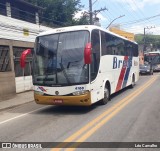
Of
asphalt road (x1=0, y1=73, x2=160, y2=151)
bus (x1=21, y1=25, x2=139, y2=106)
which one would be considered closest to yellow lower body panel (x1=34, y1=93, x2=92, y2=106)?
bus (x1=21, y1=25, x2=139, y2=106)

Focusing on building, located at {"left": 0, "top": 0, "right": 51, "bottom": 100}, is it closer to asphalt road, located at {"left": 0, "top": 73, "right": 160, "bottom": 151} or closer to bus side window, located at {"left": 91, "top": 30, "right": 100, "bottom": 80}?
asphalt road, located at {"left": 0, "top": 73, "right": 160, "bottom": 151}

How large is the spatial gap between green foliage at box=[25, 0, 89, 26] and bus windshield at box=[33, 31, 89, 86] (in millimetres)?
27888

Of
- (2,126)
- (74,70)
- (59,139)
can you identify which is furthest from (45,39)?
(59,139)

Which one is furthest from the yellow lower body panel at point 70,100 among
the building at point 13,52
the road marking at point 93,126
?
the building at point 13,52

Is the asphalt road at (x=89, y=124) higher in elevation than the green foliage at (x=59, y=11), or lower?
lower

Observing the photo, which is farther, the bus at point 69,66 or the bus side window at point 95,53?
the bus side window at point 95,53

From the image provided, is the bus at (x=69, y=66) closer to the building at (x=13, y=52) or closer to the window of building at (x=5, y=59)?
the building at (x=13, y=52)

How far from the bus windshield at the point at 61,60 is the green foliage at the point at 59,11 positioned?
27888mm

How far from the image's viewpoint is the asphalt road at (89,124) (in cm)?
730

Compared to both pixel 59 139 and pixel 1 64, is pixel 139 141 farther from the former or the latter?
pixel 1 64

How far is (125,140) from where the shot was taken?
686 centimetres

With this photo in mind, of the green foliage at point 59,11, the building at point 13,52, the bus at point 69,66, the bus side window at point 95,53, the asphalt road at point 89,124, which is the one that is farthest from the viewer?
the green foliage at point 59,11

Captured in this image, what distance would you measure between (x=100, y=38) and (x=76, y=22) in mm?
31612

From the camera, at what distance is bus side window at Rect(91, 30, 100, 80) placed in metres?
10.9
